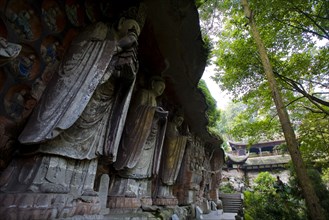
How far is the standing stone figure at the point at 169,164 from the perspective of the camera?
5.18 meters

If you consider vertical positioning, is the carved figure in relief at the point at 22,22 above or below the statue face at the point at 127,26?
below

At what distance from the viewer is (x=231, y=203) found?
1530 centimetres

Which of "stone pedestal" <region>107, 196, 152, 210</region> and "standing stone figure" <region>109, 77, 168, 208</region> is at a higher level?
"standing stone figure" <region>109, 77, 168, 208</region>

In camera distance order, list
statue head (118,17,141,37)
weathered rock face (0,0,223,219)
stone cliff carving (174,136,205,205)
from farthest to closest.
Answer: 1. stone cliff carving (174,136,205,205)
2. statue head (118,17,141,37)
3. weathered rock face (0,0,223,219)

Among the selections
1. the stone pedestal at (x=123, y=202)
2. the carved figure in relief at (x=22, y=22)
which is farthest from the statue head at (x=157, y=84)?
the carved figure in relief at (x=22, y=22)

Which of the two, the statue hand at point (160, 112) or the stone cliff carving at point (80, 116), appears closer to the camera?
the stone cliff carving at point (80, 116)

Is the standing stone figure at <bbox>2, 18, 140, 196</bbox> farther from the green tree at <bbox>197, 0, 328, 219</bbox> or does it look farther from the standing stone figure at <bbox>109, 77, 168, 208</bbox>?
the green tree at <bbox>197, 0, 328, 219</bbox>

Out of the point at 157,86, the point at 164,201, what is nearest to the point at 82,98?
the point at 157,86

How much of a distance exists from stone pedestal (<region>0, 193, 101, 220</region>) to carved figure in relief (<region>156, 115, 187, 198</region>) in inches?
121

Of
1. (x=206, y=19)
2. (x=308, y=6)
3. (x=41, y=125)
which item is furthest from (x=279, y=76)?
(x=41, y=125)

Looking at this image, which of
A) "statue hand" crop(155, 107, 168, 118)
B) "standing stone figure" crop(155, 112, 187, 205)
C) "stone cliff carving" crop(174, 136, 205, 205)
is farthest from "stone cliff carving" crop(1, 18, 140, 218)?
"stone cliff carving" crop(174, 136, 205, 205)

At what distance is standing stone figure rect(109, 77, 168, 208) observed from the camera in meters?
3.71

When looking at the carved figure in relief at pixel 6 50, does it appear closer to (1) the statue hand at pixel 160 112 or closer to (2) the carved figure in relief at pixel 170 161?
(1) the statue hand at pixel 160 112

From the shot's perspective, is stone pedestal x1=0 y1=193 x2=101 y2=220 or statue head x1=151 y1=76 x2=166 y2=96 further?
statue head x1=151 y1=76 x2=166 y2=96
